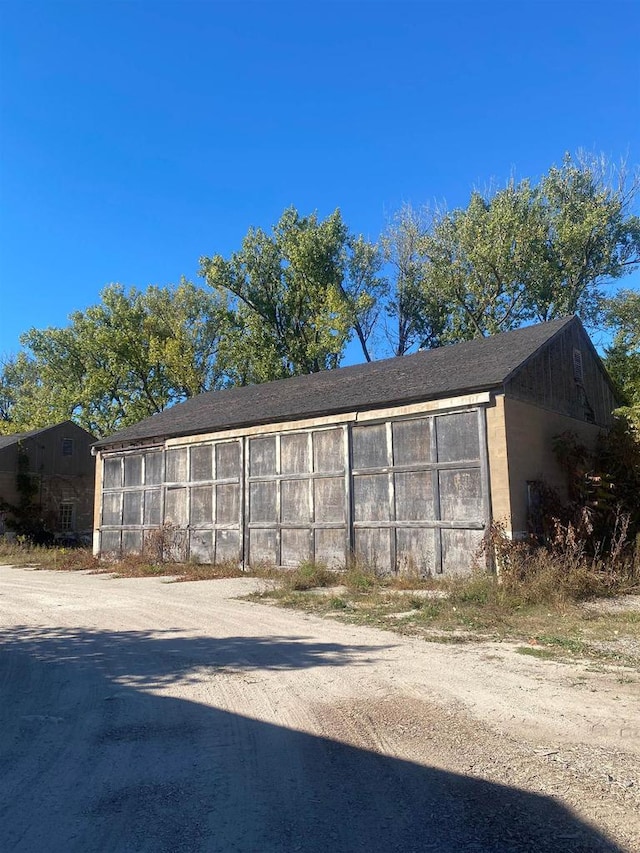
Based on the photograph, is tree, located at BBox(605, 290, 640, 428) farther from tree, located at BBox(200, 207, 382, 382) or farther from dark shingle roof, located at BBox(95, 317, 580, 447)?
tree, located at BBox(200, 207, 382, 382)

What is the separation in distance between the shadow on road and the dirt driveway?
0.01m

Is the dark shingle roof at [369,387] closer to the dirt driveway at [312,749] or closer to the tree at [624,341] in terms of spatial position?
the tree at [624,341]

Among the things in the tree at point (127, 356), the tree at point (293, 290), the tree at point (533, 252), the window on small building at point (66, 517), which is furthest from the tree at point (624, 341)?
the window on small building at point (66, 517)

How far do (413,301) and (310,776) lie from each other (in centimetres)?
3601

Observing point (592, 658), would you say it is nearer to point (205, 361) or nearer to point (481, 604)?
point (481, 604)

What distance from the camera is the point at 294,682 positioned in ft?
20.2

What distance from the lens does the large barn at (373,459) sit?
13.3 metres

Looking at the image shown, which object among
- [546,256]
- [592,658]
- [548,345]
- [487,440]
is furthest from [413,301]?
[592,658]

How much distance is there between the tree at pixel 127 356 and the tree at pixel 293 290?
2.16 metres

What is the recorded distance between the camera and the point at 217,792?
3.78m

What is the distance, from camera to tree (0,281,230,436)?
40188mm

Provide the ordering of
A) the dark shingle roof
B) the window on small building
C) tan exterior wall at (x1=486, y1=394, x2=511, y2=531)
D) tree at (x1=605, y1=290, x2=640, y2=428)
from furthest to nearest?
1. the window on small building
2. tree at (x1=605, y1=290, x2=640, y2=428)
3. the dark shingle roof
4. tan exterior wall at (x1=486, y1=394, x2=511, y2=531)

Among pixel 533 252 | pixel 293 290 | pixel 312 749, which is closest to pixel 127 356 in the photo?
pixel 293 290

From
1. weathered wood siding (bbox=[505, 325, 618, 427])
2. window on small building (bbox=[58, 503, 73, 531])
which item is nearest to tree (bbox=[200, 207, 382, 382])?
window on small building (bbox=[58, 503, 73, 531])
